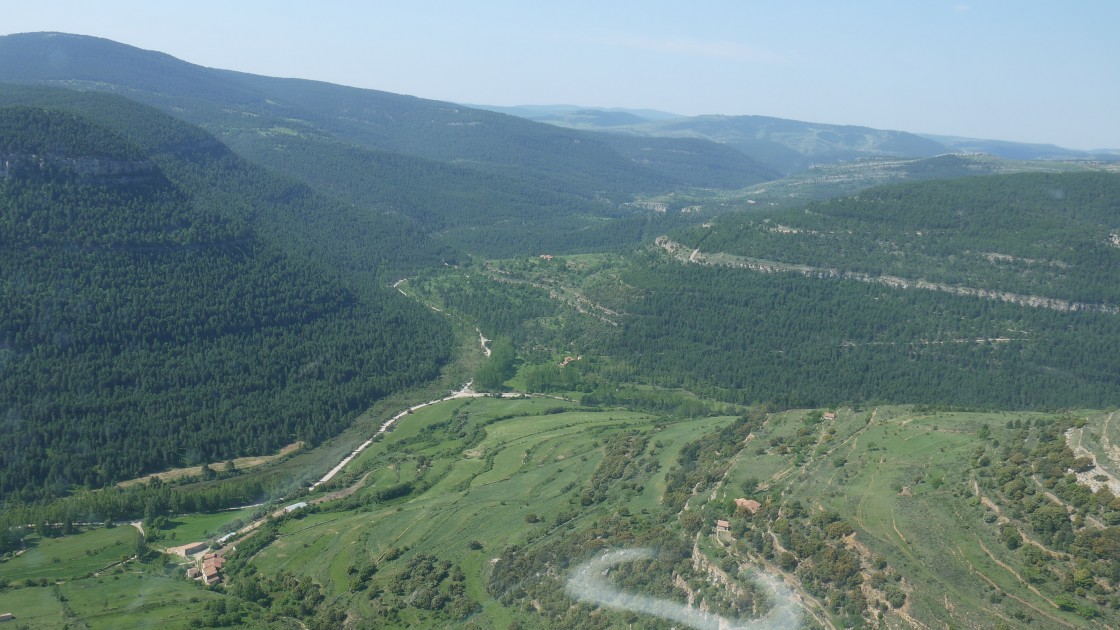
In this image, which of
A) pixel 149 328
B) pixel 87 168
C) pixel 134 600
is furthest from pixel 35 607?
pixel 87 168

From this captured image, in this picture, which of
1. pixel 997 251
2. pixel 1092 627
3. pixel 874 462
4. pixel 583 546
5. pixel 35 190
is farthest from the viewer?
pixel 997 251

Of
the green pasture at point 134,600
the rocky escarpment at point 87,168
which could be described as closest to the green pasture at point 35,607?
the green pasture at point 134,600

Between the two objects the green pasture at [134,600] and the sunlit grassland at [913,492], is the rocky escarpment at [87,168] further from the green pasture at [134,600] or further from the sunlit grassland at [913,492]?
the sunlit grassland at [913,492]

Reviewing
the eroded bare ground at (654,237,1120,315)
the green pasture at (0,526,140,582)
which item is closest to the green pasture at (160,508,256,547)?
the green pasture at (0,526,140,582)

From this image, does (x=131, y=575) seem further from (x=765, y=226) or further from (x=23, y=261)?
(x=765, y=226)

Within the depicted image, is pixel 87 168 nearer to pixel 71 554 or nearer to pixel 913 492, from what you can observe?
pixel 71 554

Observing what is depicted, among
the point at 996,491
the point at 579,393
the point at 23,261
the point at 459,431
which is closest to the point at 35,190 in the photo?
the point at 23,261
